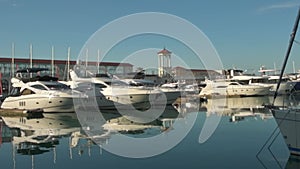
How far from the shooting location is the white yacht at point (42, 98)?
26.5 meters

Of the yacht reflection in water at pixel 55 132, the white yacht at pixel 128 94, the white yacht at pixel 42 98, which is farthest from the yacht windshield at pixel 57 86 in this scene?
the yacht reflection in water at pixel 55 132

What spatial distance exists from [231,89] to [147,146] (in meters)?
38.9

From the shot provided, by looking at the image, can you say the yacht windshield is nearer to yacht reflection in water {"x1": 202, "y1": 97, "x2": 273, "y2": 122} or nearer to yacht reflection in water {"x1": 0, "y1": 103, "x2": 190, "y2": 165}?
yacht reflection in water {"x1": 0, "y1": 103, "x2": 190, "y2": 165}

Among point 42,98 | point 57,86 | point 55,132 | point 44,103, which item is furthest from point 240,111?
point 55,132

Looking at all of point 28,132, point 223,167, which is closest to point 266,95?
point 28,132

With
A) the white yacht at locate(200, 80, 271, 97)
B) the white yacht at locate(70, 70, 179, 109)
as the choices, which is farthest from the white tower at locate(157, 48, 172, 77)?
the white yacht at locate(70, 70, 179, 109)

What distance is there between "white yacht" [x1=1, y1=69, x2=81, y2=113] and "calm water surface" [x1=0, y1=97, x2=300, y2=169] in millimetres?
5316

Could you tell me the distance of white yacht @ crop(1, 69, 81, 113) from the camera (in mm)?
26531

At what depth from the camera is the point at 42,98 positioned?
86.9 ft

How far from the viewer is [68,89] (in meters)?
28.5

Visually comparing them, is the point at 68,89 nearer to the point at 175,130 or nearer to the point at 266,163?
the point at 175,130

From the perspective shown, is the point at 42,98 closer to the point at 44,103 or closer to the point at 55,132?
the point at 44,103

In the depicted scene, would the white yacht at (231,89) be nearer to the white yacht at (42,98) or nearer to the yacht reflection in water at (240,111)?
the yacht reflection in water at (240,111)

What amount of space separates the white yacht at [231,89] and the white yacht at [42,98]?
27678mm
